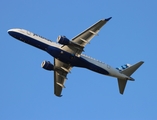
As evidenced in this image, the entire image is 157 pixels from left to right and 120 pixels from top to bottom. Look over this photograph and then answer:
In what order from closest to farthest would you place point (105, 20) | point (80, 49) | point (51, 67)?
point (105, 20), point (80, 49), point (51, 67)

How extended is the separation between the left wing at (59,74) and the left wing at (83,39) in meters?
6.69

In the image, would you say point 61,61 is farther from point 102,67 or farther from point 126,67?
point 126,67

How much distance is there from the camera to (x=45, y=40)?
80375mm

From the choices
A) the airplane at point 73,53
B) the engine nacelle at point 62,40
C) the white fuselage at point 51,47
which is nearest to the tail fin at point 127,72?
the airplane at point 73,53

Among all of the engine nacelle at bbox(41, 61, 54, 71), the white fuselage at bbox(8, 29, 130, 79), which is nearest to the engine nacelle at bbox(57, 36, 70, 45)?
the white fuselage at bbox(8, 29, 130, 79)

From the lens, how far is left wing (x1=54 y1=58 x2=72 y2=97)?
85375mm

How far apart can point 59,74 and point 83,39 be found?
48.2 ft

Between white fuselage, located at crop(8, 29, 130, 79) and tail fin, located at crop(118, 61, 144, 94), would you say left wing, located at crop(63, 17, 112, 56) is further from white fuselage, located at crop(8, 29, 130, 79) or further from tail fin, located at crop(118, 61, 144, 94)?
tail fin, located at crop(118, 61, 144, 94)

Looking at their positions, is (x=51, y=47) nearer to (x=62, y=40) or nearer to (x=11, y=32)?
(x=62, y=40)

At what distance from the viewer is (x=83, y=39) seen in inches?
3051

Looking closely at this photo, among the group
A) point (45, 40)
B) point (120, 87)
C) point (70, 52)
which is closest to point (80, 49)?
point (70, 52)

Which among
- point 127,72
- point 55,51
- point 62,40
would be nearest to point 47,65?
point 55,51

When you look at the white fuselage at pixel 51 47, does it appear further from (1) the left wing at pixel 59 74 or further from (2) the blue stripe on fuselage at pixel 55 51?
(1) the left wing at pixel 59 74

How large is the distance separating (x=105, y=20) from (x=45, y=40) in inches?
562
